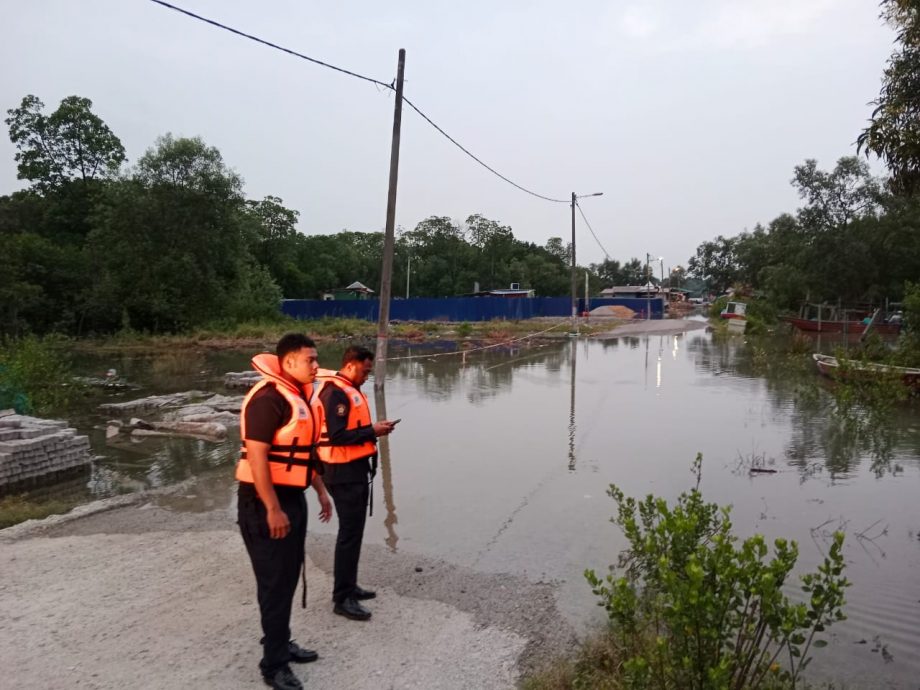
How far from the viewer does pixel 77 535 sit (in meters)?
5.56

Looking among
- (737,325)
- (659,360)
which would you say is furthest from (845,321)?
(659,360)

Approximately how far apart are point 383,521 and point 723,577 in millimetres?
3969

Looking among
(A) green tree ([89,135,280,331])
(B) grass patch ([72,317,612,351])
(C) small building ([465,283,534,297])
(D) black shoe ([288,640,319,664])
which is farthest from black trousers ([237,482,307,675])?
(C) small building ([465,283,534,297])

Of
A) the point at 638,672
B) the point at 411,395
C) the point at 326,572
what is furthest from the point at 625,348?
the point at 638,672

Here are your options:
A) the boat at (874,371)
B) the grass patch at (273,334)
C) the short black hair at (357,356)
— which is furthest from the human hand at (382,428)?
the grass patch at (273,334)

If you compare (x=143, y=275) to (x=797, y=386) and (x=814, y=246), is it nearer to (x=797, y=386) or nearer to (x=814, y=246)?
(x=797, y=386)

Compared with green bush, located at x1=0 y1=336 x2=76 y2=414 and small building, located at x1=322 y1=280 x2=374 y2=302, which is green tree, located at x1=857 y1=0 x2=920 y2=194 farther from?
small building, located at x1=322 y1=280 x2=374 y2=302

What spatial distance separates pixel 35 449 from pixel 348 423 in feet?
17.8

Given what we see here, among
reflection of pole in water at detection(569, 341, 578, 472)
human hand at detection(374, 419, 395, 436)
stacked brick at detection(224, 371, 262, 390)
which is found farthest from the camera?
stacked brick at detection(224, 371, 262, 390)

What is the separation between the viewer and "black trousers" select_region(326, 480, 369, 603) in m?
4.02

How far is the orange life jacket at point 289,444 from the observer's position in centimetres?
318

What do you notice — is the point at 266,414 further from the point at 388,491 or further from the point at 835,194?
the point at 835,194

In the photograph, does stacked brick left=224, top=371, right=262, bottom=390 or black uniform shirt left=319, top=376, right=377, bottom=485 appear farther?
stacked brick left=224, top=371, right=262, bottom=390

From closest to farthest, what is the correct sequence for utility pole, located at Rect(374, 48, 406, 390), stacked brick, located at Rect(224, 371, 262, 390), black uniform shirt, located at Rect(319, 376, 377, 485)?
black uniform shirt, located at Rect(319, 376, 377, 485) → utility pole, located at Rect(374, 48, 406, 390) → stacked brick, located at Rect(224, 371, 262, 390)
